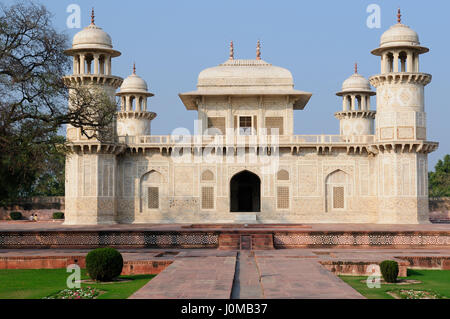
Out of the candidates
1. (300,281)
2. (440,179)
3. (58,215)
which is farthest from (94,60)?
(440,179)

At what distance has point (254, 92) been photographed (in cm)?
3203

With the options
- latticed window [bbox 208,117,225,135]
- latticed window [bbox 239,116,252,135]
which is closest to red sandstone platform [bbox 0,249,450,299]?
latticed window [bbox 239,116,252,135]

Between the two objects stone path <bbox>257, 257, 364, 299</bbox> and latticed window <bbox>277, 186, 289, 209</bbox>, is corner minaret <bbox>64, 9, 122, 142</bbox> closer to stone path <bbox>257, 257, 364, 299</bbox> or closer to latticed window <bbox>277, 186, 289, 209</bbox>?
latticed window <bbox>277, 186, 289, 209</bbox>

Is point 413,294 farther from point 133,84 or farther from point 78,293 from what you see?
point 133,84

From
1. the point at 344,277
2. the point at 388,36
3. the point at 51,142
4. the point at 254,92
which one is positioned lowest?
the point at 344,277

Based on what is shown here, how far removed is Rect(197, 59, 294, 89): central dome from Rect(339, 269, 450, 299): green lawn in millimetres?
18607

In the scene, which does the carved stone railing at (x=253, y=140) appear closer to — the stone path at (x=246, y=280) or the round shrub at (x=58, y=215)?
the round shrub at (x=58, y=215)

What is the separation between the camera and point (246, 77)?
108 ft

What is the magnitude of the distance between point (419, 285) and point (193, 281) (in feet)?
16.3

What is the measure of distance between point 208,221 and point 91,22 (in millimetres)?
11622

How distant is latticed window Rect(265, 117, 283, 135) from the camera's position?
32344 mm
